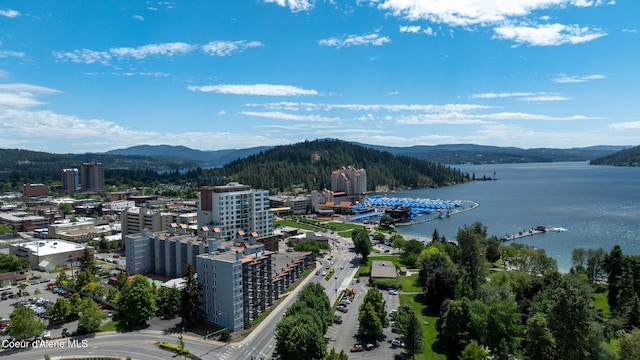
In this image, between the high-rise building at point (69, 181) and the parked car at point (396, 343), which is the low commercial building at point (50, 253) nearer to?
the parked car at point (396, 343)

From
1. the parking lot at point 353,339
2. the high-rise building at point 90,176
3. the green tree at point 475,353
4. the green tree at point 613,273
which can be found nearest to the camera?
the green tree at point 475,353

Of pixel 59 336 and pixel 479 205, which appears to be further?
pixel 479 205

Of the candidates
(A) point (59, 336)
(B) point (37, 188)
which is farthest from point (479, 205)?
(B) point (37, 188)

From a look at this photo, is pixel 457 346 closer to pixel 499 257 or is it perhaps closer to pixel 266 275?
pixel 266 275

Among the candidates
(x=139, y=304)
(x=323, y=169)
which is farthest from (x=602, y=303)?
(x=323, y=169)

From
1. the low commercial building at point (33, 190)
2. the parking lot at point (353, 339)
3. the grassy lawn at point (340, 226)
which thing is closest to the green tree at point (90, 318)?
the parking lot at point (353, 339)

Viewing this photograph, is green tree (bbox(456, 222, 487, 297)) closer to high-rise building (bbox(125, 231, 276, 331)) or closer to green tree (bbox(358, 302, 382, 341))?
green tree (bbox(358, 302, 382, 341))
